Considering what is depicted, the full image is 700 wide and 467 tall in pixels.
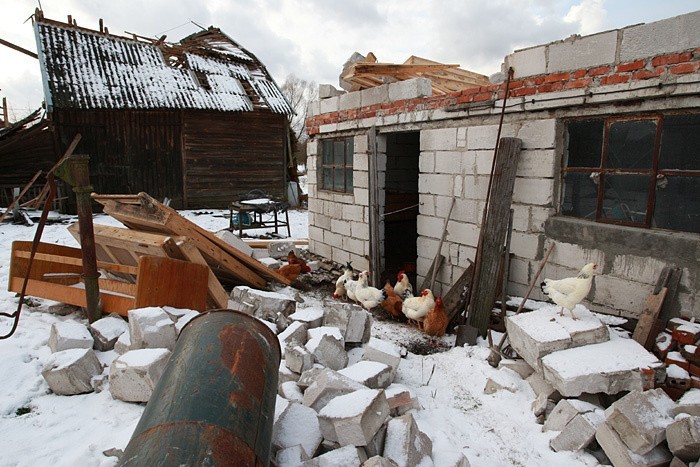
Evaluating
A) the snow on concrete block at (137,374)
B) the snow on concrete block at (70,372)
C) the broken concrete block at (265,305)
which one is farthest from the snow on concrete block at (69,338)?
Result: the broken concrete block at (265,305)

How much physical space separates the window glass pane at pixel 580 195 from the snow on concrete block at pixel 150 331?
14.1 ft

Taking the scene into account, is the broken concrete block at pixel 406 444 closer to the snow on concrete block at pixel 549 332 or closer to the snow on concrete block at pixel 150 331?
the snow on concrete block at pixel 549 332

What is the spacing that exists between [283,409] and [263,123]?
15.1 metres

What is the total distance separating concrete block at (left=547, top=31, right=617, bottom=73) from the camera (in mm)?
4113

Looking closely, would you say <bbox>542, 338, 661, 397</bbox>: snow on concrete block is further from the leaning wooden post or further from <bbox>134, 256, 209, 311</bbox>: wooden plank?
the leaning wooden post

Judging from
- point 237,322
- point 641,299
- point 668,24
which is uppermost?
point 668,24

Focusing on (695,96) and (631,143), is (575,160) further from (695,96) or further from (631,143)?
(695,96)

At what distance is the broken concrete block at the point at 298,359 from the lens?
12.1ft

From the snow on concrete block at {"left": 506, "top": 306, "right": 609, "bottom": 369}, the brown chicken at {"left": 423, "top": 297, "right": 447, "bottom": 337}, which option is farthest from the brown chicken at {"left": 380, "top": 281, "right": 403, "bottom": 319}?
the snow on concrete block at {"left": 506, "top": 306, "right": 609, "bottom": 369}

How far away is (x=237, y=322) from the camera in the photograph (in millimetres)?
2779

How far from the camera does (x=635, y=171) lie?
4156 mm

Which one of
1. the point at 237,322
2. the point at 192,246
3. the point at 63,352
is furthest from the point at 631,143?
the point at 63,352

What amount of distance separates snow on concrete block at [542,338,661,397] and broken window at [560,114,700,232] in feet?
4.49

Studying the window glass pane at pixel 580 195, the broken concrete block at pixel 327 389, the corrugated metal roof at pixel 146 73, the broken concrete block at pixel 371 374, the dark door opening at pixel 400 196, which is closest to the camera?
the broken concrete block at pixel 327 389
